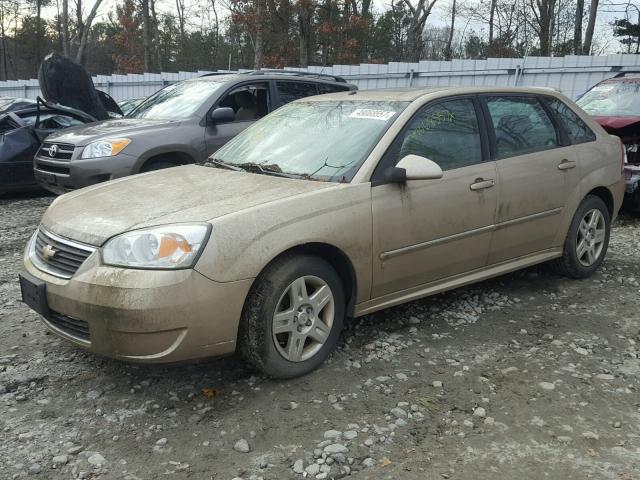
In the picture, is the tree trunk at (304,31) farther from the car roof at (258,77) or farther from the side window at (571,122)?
the side window at (571,122)

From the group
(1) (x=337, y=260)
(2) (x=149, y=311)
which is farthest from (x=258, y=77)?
(2) (x=149, y=311)

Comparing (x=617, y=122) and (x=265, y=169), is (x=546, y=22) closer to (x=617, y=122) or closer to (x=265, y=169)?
(x=617, y=122)

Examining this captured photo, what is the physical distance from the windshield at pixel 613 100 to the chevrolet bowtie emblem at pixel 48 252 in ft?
23.5

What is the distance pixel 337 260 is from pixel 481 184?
125cm

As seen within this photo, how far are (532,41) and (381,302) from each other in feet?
111

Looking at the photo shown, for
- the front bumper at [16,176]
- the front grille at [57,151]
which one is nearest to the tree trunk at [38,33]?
the front bumper at [16,176]

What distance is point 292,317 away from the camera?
3.31 meters

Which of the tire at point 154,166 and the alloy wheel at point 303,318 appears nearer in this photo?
the alloy wheel at point 303,318

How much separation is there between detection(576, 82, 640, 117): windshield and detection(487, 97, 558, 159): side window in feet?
12.2

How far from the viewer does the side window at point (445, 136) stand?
388 centimetres

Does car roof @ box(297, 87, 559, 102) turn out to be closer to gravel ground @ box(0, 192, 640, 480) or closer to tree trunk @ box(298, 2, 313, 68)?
gravel ground @ box(0, 192, 640, 480)

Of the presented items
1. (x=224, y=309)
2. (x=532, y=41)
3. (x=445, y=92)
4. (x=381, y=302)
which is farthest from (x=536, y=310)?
(x=532, y=41)

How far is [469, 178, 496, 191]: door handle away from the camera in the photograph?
4.09m

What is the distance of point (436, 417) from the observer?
306 cm
